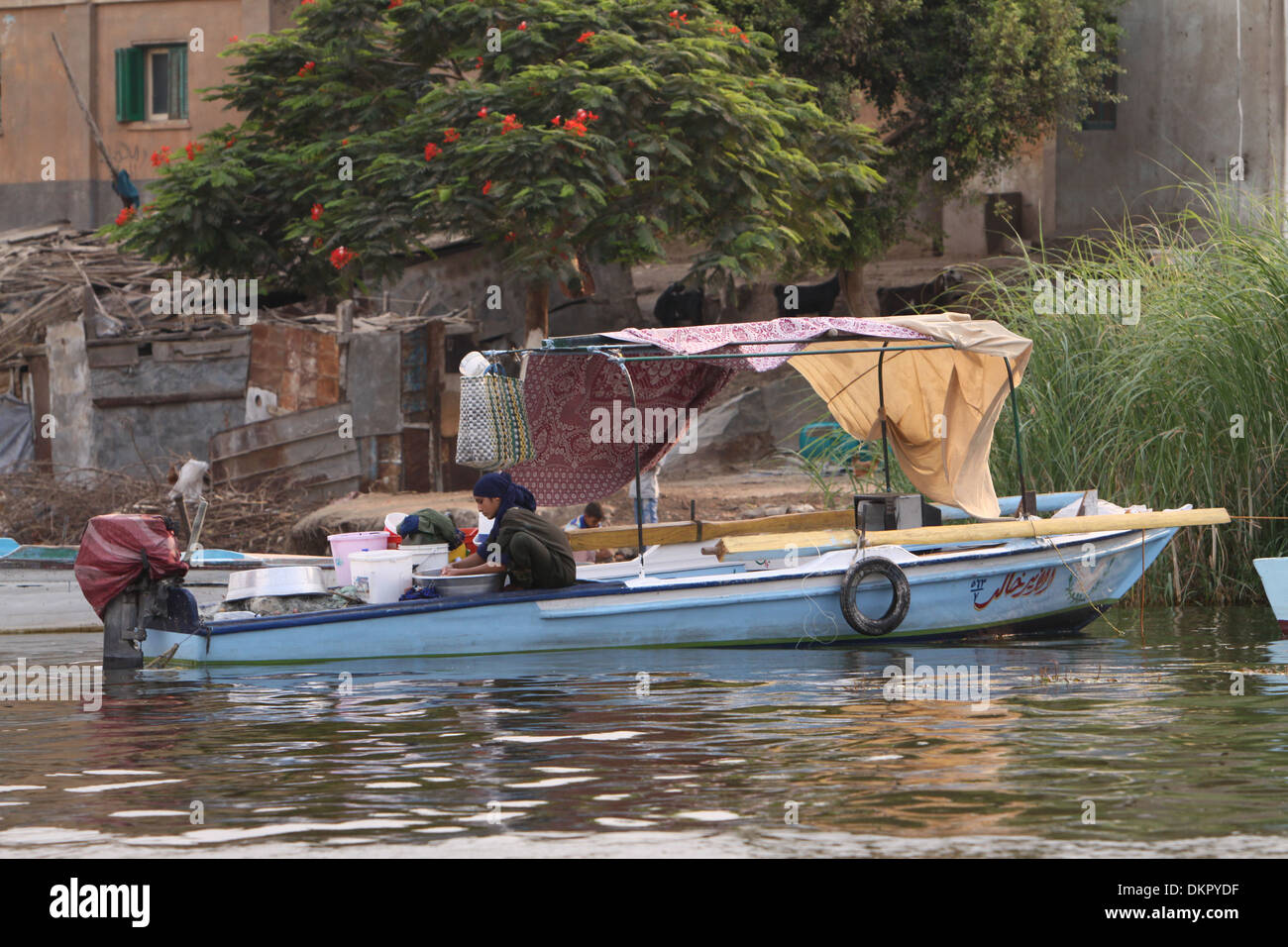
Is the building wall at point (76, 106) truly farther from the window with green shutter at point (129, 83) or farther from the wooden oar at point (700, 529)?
the wooden oar at point (700, 529)

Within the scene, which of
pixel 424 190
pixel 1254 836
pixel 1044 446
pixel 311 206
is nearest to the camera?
pixel 1254 836

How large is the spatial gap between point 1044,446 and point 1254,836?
8207mm

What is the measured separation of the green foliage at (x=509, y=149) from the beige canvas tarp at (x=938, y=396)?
16.3 feet

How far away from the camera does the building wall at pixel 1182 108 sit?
24.3m

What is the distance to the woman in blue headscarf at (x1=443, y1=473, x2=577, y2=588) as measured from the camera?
11016 mm

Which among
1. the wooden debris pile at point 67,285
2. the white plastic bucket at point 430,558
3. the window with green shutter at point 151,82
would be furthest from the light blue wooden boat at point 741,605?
the window with green shutter at point 151,82

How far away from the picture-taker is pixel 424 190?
17781 mm

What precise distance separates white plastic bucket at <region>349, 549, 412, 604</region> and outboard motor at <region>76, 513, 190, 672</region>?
3.72 feet

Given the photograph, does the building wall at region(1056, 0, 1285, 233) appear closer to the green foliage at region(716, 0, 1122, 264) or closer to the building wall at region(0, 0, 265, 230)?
the green foliage at region(716, 0, 1122, 264)

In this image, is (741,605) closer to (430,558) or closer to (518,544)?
(518,544)

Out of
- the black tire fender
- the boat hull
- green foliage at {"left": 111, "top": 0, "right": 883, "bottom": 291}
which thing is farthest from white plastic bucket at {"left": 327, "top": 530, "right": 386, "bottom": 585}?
green foliage at {"left": 111, "top": 0, "right": 883, "bottom": 291}
